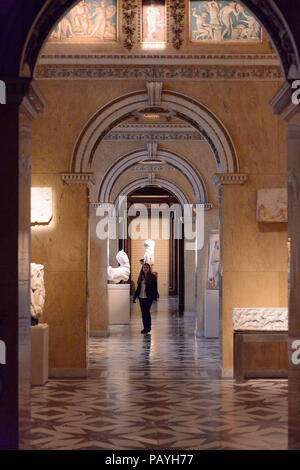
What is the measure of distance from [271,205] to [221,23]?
9.26ft

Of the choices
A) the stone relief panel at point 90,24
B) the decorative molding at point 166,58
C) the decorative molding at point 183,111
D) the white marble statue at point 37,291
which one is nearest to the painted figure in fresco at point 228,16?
the decorative molding at point 166,58

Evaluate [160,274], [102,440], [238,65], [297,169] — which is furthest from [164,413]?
[160,274]

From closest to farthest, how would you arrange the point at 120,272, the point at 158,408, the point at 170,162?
the point at 158,408, the point at 170,162, the point at 120,272

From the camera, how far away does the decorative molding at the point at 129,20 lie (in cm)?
1016

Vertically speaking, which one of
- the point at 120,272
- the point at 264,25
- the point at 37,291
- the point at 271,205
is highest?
the point at 264,25

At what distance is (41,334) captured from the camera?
939 cm

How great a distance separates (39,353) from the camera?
9375mm

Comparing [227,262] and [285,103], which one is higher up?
[285,103]

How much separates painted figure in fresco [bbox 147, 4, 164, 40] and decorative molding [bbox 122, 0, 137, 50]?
233 millimetres

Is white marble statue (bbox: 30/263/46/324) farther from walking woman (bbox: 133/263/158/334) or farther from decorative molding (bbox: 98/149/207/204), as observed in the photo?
decorative molding (bbox: 98/149/207/204)

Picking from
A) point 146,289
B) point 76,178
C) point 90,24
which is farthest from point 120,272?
point 90,24

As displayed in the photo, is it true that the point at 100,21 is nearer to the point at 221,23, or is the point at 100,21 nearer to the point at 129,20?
the point at 129,20

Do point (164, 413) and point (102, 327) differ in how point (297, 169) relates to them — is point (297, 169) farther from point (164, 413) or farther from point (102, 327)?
point (102, 327)

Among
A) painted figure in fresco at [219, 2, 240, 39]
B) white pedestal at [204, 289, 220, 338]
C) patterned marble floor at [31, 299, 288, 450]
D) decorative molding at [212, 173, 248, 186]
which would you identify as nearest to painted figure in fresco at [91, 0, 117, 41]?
painted figure in fresco at [219, 2, 240, 39]
